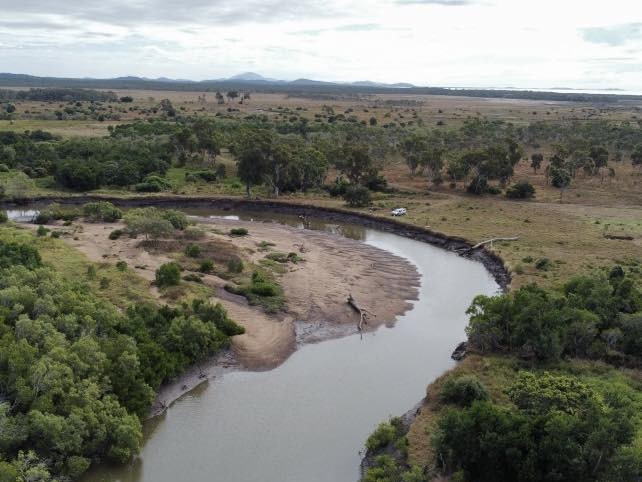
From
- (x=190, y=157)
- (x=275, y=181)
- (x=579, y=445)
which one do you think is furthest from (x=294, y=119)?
(x=579, y=445)

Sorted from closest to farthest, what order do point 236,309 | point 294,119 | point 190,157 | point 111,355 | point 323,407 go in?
point 111,355 → point 323,407 → point 236,309 → point 190,157 → point 294,119

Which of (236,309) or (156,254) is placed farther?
(156,254)

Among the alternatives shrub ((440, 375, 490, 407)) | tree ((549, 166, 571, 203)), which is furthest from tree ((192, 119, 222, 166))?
shrub ((440, 375, 490, 407))

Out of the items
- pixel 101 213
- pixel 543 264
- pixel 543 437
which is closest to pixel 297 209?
pixel 101 213

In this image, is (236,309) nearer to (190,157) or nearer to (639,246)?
(639,246)

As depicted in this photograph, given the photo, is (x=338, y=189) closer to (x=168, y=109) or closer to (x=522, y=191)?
(x=522, y=191)

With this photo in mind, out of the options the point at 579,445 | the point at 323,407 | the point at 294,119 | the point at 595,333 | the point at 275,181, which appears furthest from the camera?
the point at 294,119

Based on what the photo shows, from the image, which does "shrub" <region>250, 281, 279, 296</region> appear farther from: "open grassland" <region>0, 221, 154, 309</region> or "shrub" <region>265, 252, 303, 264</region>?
"shrub" <region>265, 252, 303, 264</region>
